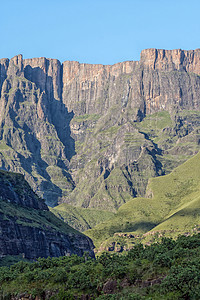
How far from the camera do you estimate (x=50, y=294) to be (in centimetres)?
10869

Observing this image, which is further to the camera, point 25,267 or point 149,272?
point 25,267

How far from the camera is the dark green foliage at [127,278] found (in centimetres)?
9410

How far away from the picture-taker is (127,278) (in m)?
106

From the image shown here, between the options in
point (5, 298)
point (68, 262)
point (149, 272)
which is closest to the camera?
point (149, 272)

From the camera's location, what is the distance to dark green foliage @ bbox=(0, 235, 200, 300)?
3705 inches

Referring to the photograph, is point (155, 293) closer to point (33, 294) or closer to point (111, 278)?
point (111, 278)

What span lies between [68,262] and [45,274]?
18115 millimetres

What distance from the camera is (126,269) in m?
109

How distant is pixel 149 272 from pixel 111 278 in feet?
24.8

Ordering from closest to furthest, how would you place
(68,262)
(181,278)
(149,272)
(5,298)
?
(181,278)
(149,272)
(5,298)
(68,262)

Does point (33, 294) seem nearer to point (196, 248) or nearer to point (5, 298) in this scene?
point (5, 298)

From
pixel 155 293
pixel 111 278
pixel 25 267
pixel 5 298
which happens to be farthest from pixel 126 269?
pixel 25 267

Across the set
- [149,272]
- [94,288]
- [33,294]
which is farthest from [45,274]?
[149,272]

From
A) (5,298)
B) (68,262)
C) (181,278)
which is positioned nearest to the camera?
(181,278)
